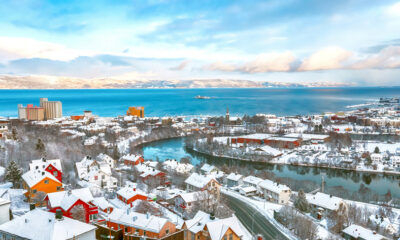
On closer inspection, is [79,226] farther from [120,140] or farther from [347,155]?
[120,140]

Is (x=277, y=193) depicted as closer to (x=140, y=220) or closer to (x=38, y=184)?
(x=140, y=220)

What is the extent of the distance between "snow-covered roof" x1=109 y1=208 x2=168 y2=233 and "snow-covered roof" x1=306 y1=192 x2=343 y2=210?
10.2 m

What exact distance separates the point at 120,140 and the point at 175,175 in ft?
63.7

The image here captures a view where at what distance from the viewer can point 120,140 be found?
39.9 meters

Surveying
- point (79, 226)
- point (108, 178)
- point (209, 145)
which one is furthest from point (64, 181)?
point (209, 145)

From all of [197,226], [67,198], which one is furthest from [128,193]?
[197,226]

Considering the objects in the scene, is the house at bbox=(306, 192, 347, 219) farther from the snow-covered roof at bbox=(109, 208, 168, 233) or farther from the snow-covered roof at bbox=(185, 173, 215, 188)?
the snow-covered roof at bbox=(109, 208, 168, 233)

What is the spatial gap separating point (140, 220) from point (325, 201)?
11153 millimetres

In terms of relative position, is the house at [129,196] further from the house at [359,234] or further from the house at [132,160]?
the house at [132,160]

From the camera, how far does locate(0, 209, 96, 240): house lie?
778 cm

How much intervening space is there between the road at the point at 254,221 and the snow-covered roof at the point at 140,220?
17.2ft

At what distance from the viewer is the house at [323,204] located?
16.3 meters

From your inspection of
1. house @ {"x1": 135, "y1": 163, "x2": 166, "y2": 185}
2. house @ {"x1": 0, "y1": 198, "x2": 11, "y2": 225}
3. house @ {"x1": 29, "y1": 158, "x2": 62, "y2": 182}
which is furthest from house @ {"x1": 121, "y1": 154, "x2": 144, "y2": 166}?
house @ {"x1": 0, "y1": 198, "x2": 11, "y2": 225}

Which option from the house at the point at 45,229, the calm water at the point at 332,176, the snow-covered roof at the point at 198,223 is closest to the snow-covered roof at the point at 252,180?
the calm water at the point at 332,176
